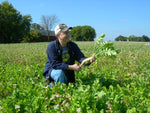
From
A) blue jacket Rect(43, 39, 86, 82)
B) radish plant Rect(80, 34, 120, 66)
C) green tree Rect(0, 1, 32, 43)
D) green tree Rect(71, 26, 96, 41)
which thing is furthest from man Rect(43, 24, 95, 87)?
green tree Rect(71, 26, 96, 41)

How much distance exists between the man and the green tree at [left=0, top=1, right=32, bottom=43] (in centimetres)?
4400

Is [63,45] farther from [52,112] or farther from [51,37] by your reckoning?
[51,37]

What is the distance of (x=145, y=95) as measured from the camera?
9.00 ft

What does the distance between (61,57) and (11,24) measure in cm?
4476

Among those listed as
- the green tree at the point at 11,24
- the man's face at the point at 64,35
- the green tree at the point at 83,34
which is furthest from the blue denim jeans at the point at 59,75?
the green tree at the point at 83,34

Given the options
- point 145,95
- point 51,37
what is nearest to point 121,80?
point 145,95

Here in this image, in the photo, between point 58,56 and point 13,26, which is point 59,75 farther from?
point 13,26

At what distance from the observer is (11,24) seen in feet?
Result: 145

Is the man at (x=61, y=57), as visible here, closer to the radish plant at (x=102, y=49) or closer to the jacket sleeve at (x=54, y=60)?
the jacket sleeve at (x=54, y=60)

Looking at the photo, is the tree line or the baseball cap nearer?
the baseball cap

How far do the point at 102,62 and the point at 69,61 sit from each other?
8.92 feet

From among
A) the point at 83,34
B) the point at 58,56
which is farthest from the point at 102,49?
the point at 83,34

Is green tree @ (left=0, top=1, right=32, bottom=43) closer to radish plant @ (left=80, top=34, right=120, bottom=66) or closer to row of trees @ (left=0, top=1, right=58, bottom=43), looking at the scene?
row of trees @ (left=0, top=1, right=58, bottom=43)

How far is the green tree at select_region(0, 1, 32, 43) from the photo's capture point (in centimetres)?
4353
